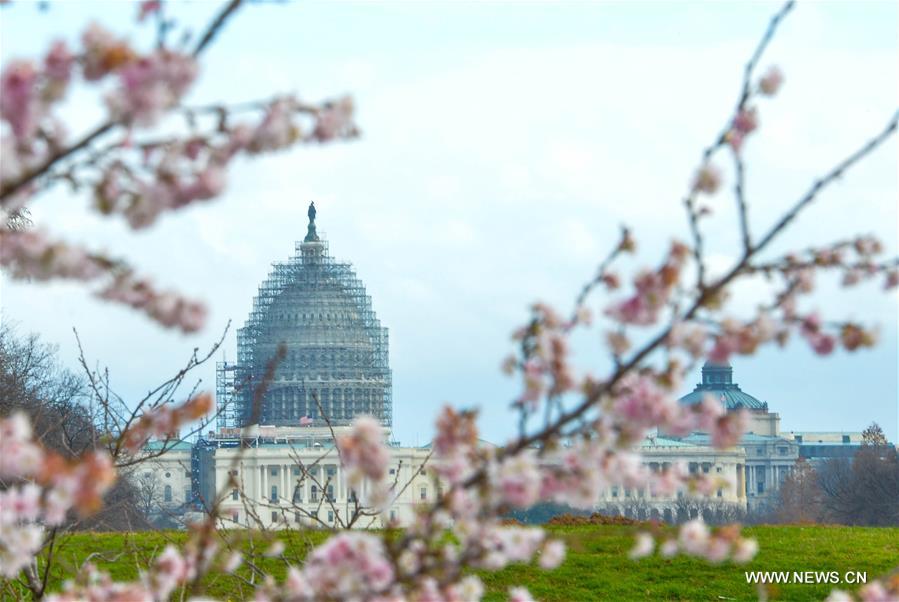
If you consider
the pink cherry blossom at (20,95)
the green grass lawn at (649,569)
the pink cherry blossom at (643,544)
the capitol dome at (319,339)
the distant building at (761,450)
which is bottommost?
the green grass lawn at (649,569)

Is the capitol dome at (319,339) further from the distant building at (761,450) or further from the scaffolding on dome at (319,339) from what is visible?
the distant building at (761,450)

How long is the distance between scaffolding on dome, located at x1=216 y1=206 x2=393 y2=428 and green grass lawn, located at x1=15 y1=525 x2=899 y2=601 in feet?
300

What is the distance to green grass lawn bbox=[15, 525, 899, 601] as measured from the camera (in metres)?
13.4

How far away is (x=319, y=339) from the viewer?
113 metres

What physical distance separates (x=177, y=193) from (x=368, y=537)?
0.56 metres

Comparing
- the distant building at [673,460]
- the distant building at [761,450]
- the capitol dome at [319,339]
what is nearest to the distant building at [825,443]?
the distant building at [761,450]

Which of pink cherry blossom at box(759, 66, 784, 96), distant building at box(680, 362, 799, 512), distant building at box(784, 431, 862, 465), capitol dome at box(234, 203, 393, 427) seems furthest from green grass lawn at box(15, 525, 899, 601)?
distant building at box(784, 431, 862, 465)

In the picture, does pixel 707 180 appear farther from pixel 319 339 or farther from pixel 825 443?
pixel 825 443

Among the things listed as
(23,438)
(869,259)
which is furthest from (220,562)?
(869,259)

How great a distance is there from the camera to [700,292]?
2373 millimetres

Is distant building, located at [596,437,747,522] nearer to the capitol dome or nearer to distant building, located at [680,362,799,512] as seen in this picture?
distant building, located at [680,362,799,512]

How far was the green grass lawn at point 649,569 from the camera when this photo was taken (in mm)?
13375

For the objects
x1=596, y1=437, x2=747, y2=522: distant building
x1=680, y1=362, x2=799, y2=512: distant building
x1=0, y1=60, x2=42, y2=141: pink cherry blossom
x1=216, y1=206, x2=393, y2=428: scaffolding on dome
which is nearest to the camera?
x1=0, y1=60, x2=42, y2=141: pink cherry blossom

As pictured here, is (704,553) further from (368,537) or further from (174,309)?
(174,309)
